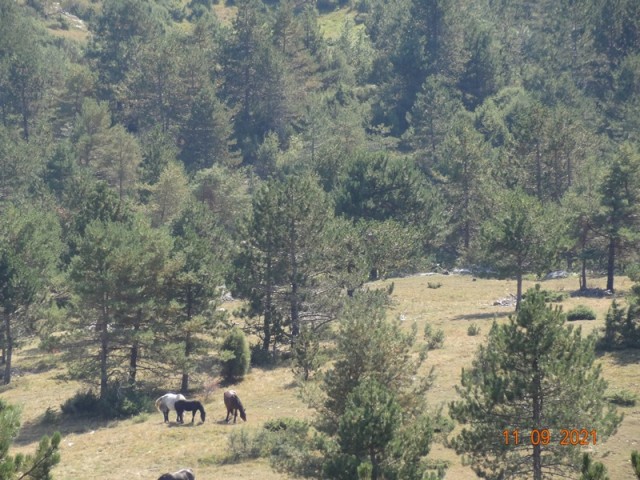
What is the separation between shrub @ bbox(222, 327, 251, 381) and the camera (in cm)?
5291

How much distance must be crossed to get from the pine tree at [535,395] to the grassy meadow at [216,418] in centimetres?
190

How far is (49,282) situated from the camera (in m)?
62.3

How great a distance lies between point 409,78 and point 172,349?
94764 mm

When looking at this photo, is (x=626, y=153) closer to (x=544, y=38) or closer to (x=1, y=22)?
(x=544, y=38)

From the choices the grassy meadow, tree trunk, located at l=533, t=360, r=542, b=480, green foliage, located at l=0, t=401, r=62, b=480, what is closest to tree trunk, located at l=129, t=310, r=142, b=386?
the grassy meadow

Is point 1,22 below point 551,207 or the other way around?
the other way around

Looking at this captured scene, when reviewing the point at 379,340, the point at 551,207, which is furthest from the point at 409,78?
the point at 379,340

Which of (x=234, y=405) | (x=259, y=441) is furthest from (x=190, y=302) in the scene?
(x=259, y=441)

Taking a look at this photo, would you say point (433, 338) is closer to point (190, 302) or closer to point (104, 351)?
point (190, 302)

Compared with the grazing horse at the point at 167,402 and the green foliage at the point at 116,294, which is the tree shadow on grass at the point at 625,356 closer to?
the grazing horse at the point at 167,402
